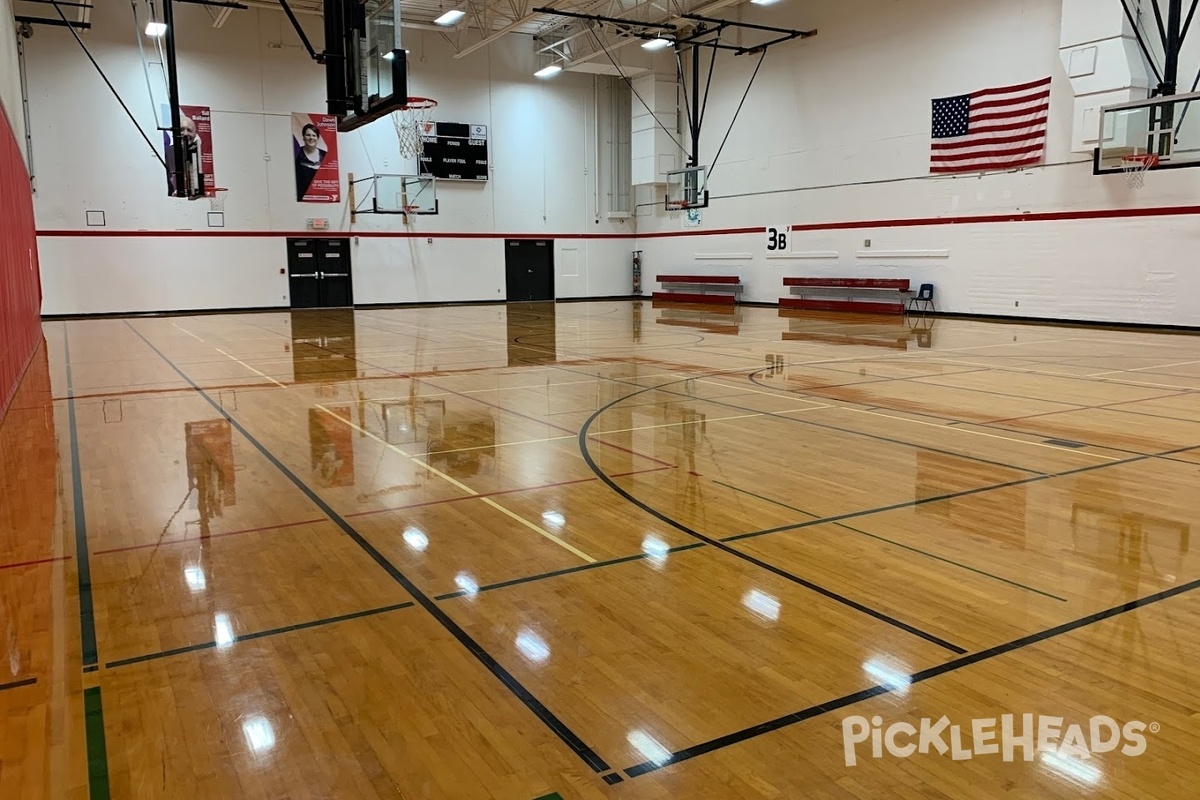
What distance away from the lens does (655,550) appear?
13.4ft

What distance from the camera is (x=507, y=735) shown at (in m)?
2.51

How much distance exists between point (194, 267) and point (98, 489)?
60.1 feet

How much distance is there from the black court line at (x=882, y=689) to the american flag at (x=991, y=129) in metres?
14.9

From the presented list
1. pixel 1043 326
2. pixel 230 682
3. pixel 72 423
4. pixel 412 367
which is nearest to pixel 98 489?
pixel 72 423

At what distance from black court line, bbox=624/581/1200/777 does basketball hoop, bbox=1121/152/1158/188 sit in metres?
12.8

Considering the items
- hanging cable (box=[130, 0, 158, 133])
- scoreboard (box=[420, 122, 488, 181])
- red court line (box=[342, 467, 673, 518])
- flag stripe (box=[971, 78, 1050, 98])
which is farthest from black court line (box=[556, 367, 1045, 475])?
scoreboard (box=[420, 122, 488, 181])

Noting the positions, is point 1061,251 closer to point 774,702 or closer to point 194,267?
point 774,702

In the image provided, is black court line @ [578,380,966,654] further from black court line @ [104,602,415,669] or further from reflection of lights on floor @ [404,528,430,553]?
black court line @ [104,602,415,669]

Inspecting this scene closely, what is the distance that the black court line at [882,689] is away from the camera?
7.91ft

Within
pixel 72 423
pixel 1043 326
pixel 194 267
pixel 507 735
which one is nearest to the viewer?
pixel 507 735

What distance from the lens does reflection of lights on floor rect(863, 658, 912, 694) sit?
9.11ft

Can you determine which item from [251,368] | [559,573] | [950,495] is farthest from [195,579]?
[251,368]

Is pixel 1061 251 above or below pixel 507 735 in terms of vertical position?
above

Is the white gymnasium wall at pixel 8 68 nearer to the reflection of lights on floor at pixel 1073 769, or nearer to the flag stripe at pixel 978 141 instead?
the reflection of lights on floor at pixel 1073 769
